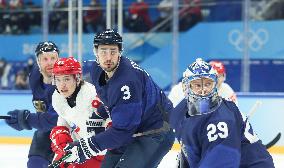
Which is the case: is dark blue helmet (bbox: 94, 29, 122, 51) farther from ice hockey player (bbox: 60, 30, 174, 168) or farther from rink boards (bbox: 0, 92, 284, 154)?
rink boards (bbox: 0, 92, 284, 154)

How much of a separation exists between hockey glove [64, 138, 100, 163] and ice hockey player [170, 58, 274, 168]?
52 centimetres

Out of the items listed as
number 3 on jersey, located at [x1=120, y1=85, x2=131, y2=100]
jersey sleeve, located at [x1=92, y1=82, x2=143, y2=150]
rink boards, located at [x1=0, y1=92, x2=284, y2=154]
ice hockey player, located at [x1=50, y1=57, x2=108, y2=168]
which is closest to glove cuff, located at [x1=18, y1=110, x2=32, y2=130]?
ice hockey player, located at [x1=50, y1=57, x2=108, y2=168]

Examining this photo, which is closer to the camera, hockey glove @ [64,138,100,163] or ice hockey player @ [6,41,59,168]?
hockey glove @ [64,138,100,163]

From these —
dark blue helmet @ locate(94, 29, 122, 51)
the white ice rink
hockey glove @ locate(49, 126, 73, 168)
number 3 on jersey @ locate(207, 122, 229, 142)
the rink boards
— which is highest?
dark blue helmet @ locate(94, 29, 122, 51)

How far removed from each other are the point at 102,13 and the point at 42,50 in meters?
3.79

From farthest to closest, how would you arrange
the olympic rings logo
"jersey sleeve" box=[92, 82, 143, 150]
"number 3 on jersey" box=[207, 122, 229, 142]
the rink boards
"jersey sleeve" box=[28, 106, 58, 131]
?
the olympic rings logo
the rink boards
"jersey sleeve" box=[28, 106, 58, 131]
"jersey sleeve" box=[92, 82, 143, 150]
"number 3 on jersey" box=[207, 122, 229, 142]

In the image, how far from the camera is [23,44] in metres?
7.35

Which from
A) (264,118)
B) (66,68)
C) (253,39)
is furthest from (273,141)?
(66,68)

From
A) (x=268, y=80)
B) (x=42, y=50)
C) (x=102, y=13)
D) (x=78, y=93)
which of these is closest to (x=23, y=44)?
(x=102, y=13)

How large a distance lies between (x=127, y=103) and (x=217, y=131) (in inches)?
23.7

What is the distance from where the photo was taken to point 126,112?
2658 millimetres

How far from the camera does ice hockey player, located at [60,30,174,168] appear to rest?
8.80 feet

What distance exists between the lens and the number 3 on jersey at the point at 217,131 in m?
2.14

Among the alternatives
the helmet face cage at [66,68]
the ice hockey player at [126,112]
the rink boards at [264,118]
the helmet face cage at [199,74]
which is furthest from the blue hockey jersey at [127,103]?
the rink boards at [264,118]
